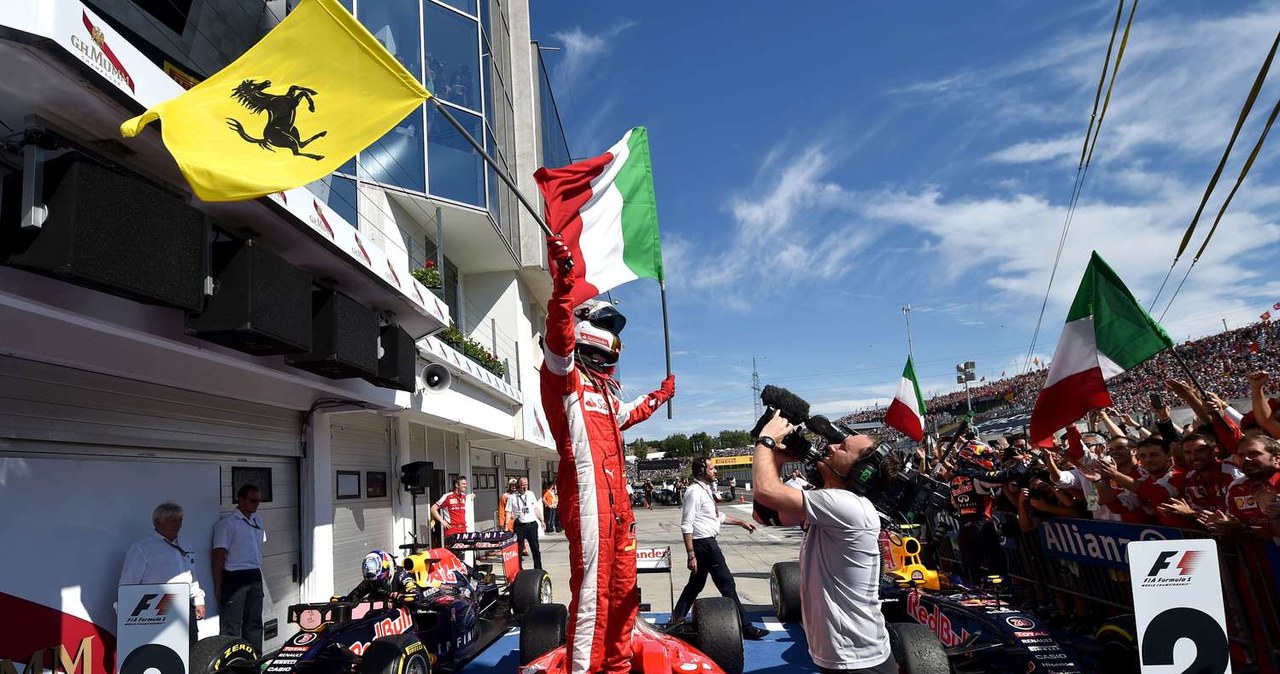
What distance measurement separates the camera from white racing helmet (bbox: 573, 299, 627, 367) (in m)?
3.89

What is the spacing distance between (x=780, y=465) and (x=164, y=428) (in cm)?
504

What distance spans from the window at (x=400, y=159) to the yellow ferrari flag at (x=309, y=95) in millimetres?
8050

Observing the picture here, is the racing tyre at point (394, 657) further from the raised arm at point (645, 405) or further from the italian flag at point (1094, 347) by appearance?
the italian flag at point (1094, 347)

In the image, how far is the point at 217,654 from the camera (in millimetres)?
4344

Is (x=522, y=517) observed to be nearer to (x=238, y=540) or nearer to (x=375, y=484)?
(x=375, y=484)

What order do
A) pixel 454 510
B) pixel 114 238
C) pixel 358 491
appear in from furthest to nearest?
1. pixel 454 510
2. pixel 358 491
3. pixel 114 238

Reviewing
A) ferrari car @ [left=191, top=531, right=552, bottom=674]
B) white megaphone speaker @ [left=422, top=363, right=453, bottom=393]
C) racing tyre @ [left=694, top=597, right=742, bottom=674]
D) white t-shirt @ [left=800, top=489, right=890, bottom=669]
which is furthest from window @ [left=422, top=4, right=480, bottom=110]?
white t-shirt @ [left=800, top=489, right=890, bottom=669]

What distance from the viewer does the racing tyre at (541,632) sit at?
5.09 meters

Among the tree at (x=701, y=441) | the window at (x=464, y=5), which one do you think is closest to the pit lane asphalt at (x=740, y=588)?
the window at (x=464, y=5)

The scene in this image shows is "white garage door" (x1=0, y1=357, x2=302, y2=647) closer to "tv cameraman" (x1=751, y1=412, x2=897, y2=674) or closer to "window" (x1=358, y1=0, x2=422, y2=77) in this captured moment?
"tv cameraman" (x1=751, y1=412, x2=897, y2=674)

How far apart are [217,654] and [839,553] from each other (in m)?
3.71

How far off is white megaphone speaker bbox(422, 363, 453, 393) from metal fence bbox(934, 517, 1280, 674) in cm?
695

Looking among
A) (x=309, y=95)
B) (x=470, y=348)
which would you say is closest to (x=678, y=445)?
(x=470, y=348)

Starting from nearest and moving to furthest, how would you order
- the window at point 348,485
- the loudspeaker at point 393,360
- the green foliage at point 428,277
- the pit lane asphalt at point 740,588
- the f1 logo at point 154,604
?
the f1 logo at point 154,604 → the pit lane asphalt at point 740,588 → the loudspeaker at point 393,360 → the window at point 348,485 → the green foliage at point 428,277
